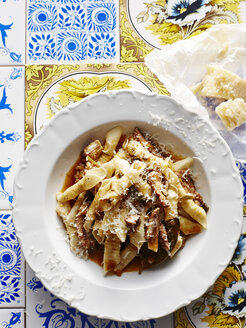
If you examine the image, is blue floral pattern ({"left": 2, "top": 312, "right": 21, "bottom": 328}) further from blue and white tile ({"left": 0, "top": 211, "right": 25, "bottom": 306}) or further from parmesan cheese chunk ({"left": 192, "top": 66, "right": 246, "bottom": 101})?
parmesan cheese chunk ({"left": 192, "top": 66, "right": 246, "bottom": 101})

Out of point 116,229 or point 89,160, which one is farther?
point 89,160

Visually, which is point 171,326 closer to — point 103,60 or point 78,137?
point 78,137

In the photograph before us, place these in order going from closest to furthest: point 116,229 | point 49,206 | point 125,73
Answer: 1. point 116,229
2. point 49,206
3. point 125,73

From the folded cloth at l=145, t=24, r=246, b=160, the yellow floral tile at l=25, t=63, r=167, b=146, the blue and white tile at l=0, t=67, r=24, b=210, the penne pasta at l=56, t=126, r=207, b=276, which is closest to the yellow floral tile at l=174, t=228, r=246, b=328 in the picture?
the penne pasta at l=56, t=126, r=207, b=276

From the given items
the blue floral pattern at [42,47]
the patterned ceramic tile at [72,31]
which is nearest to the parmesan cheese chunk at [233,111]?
the patterned ceramic tile at [72,31]

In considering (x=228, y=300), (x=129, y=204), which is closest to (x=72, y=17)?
(x=129, y=204)

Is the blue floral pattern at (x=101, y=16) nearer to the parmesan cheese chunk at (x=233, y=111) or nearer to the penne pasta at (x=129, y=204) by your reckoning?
the penne pasta at (x=129, y=204)

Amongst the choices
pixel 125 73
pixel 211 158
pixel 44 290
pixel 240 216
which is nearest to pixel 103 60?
pixel 125 73
